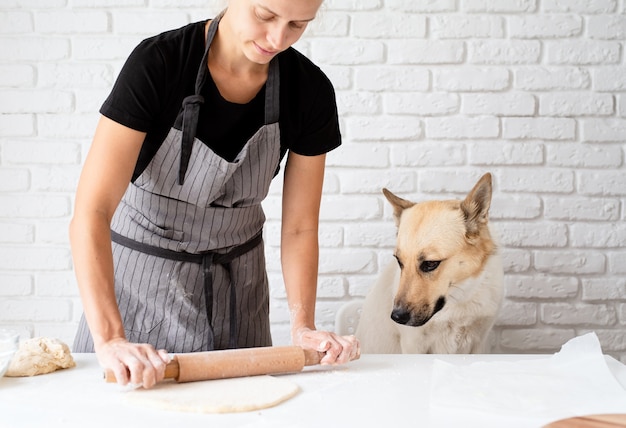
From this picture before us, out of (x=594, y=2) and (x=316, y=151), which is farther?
(x=594, y=2)

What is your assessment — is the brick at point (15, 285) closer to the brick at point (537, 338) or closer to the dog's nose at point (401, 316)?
the dog's nose at point (401, 316)

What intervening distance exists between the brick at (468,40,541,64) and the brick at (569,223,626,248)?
2.09ft

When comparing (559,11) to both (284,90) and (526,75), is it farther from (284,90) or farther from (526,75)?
(284,90)

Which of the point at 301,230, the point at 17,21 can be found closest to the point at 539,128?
the point at 301,230

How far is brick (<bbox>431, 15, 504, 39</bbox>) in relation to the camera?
7.55 feet

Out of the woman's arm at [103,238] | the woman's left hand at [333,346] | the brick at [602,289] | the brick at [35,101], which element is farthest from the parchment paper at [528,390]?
the brick at [35,101]

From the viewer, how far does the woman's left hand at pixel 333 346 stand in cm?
127

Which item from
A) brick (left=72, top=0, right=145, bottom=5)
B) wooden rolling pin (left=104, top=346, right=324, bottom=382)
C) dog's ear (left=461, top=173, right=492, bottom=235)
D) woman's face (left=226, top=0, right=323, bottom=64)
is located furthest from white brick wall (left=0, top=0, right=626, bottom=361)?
wooden rolling pin (left=104, top=346, right=324, bottom=382)

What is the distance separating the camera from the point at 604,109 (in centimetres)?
234

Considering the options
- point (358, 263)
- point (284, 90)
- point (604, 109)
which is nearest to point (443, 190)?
point (358, 263)

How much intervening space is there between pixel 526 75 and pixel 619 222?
0.63 metres

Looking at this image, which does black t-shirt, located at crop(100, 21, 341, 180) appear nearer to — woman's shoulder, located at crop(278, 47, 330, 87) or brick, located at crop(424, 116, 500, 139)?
woman's shoulder, located at crop(278, 47, 330, 87)

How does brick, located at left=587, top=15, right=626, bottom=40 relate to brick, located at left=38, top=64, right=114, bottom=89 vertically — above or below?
above

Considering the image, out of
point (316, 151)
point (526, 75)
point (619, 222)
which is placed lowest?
point (619, 222)
